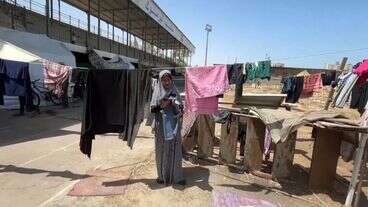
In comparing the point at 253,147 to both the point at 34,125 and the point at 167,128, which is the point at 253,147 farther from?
the point at 34,125

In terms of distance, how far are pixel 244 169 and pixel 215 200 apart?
146 centimetres

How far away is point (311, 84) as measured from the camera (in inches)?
460

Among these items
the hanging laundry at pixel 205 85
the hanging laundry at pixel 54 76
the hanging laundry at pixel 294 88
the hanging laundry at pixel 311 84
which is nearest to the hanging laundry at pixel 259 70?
the hanging laundry at pixel 205 85


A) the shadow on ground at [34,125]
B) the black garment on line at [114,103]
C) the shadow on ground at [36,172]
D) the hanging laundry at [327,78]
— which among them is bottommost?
the shadow on ground at [34,125]

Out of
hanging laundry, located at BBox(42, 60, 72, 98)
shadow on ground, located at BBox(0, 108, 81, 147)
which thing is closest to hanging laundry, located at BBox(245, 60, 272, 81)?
hanging laundry, located at BBox(42, 60, 72, 98)

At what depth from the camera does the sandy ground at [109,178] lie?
5.05 metres

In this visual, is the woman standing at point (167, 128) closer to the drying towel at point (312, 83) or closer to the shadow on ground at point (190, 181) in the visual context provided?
the shadow on ground at point (190, 181)

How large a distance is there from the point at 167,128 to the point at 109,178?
56.0 inches

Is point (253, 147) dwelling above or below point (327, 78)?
below

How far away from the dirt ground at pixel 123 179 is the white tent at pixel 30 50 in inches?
153

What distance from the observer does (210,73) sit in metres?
5.91

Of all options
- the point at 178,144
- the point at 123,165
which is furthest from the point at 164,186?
the point at 123,165

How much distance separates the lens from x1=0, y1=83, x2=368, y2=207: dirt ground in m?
5.08

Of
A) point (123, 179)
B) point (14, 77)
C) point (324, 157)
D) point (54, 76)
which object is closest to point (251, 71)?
point (324, 157)
